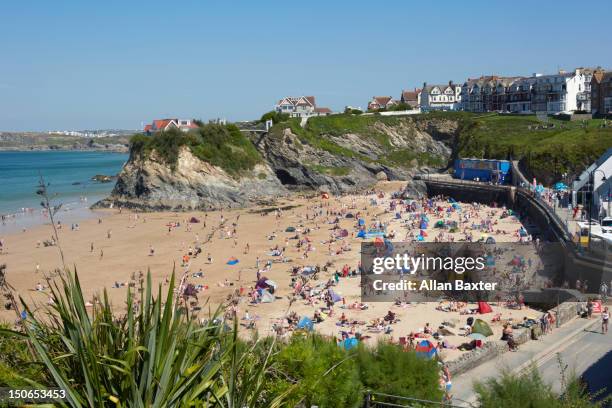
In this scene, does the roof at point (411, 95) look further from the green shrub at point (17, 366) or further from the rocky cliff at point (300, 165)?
the green shrub at point (17, 366)

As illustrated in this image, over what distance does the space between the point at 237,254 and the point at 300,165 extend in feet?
106

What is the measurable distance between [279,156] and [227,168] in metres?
9.12

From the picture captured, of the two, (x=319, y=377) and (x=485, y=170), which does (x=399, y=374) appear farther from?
(x=485, y=170)

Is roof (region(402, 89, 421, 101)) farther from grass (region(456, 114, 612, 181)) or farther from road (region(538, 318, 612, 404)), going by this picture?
road (region(538, 318, 612, 404))

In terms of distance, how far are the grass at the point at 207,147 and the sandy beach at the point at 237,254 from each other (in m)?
8.09

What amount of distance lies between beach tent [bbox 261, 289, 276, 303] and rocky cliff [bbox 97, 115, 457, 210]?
29552 mm

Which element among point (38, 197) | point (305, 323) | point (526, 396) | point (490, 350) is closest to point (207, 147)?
point (38, 197)

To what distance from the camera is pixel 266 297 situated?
2444 centimetres

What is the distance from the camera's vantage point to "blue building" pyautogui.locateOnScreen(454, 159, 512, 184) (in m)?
53.4

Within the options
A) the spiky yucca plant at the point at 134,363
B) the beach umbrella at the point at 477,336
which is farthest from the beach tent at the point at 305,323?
the spiky yucca plant at the point at 134,363

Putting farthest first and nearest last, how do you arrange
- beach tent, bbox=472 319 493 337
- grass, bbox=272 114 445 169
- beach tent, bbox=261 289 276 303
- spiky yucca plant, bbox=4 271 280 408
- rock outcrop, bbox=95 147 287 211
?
grass, bbox=272 114 445 169, rock outcrop, bbox=95 147 287 211, beach tent, bbox=261 289 276 303, beach tent, bbox=472 319 493 337, spiky yucca plant, bbox=4 271 280 408

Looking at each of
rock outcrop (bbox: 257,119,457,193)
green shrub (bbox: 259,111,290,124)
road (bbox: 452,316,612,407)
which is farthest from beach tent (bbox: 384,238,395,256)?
green shrub (bbox: 259,111,290,124)

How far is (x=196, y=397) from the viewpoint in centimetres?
566

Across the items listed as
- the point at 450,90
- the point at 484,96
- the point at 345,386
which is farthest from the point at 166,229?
the point at 450,90
